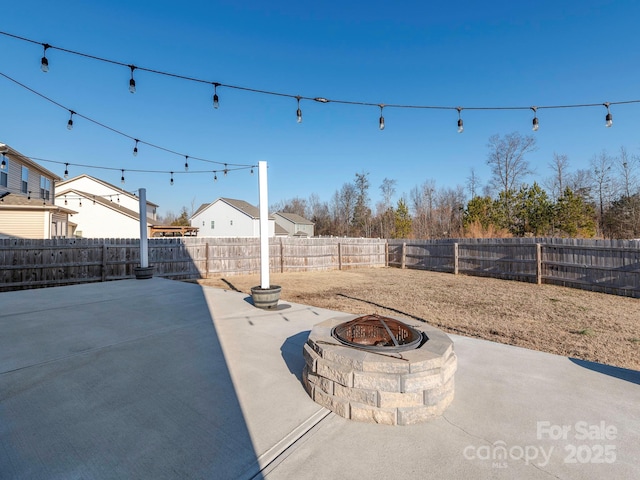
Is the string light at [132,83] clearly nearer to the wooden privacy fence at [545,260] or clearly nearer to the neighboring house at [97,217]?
the wooden privacy fence at [545,260]

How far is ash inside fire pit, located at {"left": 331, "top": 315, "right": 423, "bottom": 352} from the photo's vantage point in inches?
101

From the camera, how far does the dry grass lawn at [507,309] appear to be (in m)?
Result: 4.16

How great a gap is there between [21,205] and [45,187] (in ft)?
17.4

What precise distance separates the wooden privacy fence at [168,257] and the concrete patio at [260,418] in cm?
633

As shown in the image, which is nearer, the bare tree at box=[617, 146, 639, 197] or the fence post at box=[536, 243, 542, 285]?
the fence post at box=[536, 243, 542, 285]

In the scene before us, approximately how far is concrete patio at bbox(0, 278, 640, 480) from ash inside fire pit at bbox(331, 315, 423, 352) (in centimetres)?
55

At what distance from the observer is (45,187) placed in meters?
16.7

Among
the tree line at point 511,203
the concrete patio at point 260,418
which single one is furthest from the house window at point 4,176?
the tree line at point 511,203

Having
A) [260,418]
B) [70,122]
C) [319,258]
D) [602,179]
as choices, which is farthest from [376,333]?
[602,179]

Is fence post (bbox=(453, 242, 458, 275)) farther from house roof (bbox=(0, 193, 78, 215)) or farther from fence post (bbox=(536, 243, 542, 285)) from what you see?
house roof (bbox=(0, 193, 78, 215))

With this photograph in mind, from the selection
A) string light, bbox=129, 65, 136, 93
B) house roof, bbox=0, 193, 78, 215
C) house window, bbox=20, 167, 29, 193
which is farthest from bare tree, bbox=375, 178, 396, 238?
string light, bbox=129, 65, 136, 93

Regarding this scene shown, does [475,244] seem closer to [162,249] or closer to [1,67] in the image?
[162,249]

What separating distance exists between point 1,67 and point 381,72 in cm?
1036

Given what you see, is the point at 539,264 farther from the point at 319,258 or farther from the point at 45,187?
the point at 45,187
